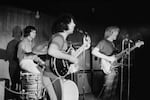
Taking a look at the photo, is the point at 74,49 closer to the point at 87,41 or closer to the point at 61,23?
the point at 87,41

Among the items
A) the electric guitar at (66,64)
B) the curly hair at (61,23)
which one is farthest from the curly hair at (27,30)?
the electric guitar at (66,64)

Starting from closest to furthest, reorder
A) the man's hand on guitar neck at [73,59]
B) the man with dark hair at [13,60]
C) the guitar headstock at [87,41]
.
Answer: the man with dark hair at [13,60] < the man's hand on guitar neck at [73,59] < the guitar headstock at [87,41]

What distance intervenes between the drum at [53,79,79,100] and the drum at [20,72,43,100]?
187 millimetres

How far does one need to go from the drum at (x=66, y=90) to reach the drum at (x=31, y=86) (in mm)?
187

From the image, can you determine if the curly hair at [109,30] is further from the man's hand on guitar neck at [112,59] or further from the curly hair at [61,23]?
the curly hair at [61,23]

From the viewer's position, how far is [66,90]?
2.23 m

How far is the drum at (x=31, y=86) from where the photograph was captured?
2129mm

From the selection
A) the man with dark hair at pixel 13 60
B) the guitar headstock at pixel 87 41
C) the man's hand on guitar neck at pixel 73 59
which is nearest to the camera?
the man with dark hair at pixel 13 60

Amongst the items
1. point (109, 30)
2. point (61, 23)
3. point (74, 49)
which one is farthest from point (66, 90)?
point (109, 30)

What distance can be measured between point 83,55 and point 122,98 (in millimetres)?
729

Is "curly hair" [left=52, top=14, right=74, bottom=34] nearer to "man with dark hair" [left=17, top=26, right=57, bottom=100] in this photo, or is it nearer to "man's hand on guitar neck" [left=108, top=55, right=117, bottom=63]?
"man with dark hair" [left=17, top=26, right=57, bottom=100]

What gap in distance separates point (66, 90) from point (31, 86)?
1.26 feet

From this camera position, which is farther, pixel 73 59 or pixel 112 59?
pixel 112 59

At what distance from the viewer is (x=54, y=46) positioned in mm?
2094
